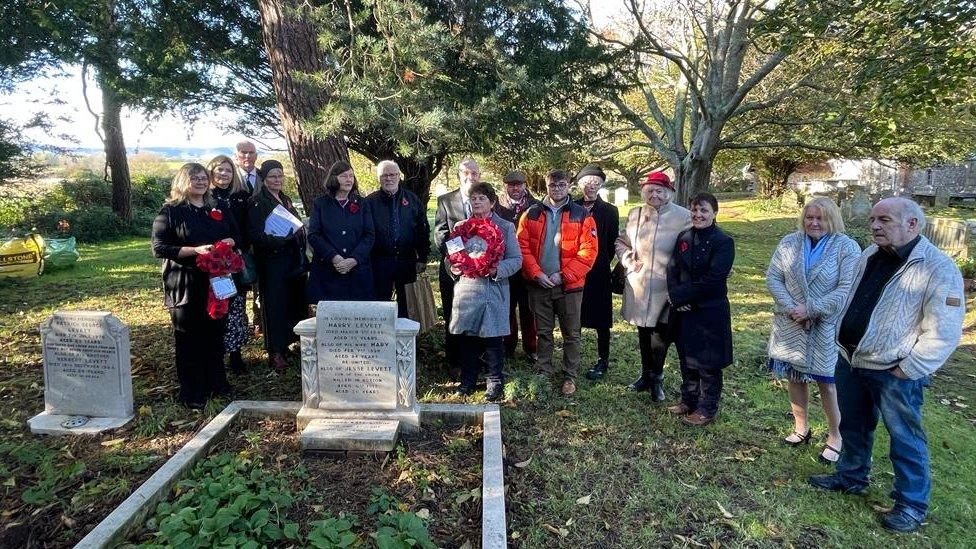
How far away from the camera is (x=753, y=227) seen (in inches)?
729

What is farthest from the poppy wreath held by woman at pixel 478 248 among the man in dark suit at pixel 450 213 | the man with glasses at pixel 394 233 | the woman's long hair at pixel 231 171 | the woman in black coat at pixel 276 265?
the woman's long hair at pixel 231 171

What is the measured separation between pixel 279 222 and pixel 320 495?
2353 mm

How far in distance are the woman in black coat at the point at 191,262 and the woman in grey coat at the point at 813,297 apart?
3988mm

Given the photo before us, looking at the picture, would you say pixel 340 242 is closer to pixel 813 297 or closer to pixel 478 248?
pixel 478 248

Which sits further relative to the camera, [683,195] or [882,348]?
[683,195]

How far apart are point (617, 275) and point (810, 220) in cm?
176

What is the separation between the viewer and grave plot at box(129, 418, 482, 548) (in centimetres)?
282

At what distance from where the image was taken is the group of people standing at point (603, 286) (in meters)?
3.10

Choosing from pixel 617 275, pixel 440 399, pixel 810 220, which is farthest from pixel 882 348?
pixel 440 399

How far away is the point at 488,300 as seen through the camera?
4559mm

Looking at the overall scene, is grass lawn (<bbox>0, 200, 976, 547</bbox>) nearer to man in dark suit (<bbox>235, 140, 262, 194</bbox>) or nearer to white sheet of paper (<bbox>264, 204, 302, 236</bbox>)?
white sheet of paper (<bbox>264, 204, 302, 236</bbox>)

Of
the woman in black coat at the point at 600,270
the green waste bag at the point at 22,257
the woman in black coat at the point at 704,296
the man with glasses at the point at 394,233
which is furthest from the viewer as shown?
the green waste bag at the point at 22,257

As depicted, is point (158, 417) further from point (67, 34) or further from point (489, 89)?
point (67, 34)

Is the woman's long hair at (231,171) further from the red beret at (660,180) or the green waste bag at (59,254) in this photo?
the green waste bag at (59,254)
